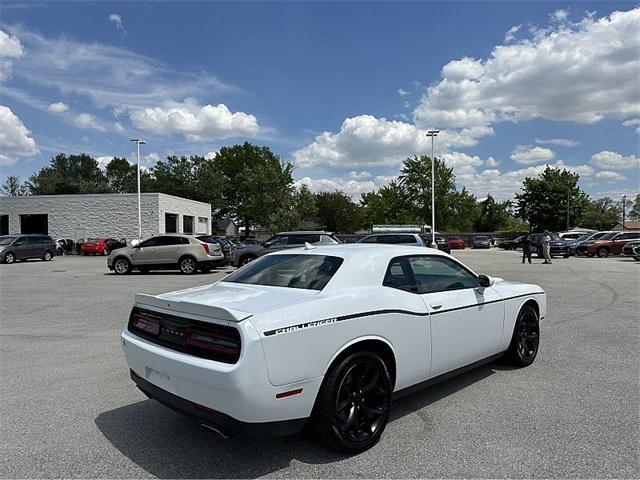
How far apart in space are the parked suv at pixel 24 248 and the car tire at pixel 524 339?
29170mm

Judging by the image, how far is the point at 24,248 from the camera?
1089 inches

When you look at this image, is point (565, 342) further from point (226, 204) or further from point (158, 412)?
point (226, 204)

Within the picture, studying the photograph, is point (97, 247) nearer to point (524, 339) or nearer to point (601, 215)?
point (524, 339)

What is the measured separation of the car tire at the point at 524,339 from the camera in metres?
5.27

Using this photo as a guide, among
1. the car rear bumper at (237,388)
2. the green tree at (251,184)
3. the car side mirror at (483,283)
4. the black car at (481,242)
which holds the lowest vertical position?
the black car at (481,242)

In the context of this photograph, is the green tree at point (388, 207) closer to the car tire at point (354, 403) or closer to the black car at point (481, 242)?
the black car at point (481, 242)

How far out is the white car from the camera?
2949mm

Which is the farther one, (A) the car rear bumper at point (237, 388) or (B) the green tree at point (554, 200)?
(B) the green tree at point (554, 200)

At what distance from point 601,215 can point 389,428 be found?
103 metres

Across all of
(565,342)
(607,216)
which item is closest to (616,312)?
(565,342)

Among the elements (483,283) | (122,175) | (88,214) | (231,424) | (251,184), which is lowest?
(231,424)

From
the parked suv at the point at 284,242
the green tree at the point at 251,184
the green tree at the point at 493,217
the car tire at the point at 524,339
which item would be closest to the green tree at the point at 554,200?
the green tree at the point at 493,217

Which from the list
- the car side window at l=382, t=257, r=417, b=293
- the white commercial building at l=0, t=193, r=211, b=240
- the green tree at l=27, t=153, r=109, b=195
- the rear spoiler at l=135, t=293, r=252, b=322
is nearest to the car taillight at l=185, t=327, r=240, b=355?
the rear spoiler at l=135, t=293, r=252, b=322

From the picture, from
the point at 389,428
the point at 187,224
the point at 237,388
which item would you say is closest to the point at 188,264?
the point at 389,428
